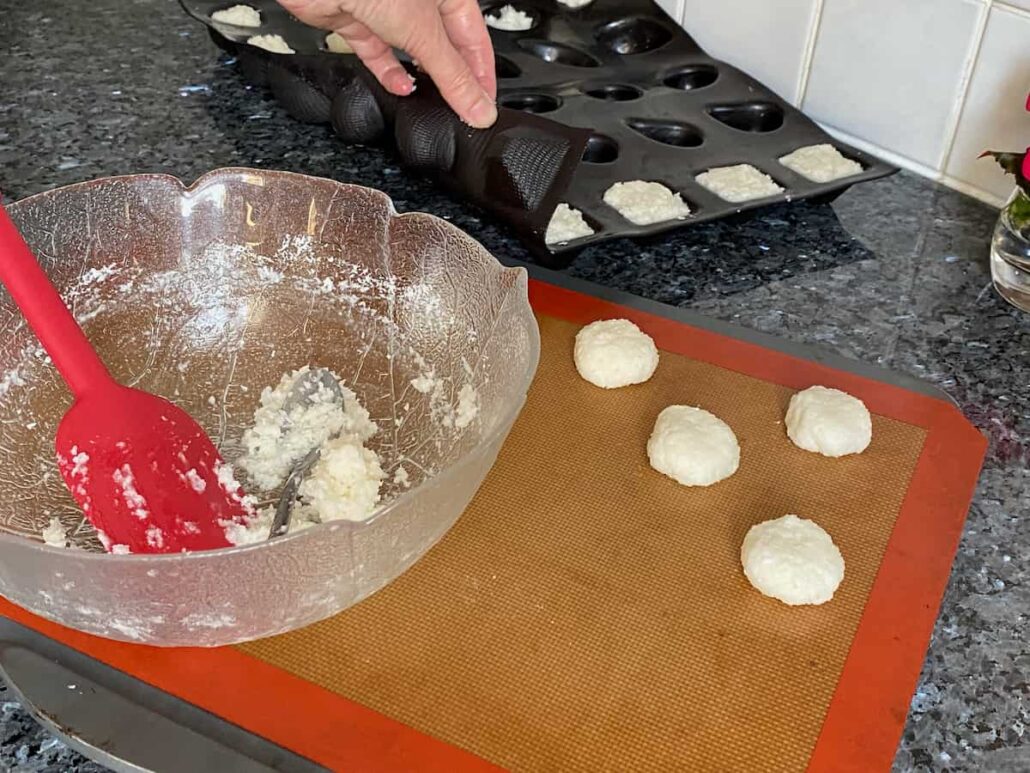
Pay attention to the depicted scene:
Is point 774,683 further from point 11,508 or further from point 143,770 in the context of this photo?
point 11,508

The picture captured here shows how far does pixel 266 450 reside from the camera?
802 mm

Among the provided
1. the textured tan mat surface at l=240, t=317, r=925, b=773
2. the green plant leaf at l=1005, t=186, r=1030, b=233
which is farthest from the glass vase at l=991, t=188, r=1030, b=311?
the textured tan mat surface at l=240, t=317, r=925, b=773

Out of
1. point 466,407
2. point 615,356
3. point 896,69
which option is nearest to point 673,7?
point 896,69

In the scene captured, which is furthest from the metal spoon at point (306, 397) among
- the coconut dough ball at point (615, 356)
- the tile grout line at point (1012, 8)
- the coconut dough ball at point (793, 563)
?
the tile grout line at point (1012, 8)

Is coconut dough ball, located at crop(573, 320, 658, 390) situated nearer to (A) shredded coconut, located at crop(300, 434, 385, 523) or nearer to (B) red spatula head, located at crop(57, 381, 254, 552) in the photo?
(A) shredded coconut, located at crop(300, 434, 385, 523)

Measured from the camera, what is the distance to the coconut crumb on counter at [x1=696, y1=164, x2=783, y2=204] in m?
1.05

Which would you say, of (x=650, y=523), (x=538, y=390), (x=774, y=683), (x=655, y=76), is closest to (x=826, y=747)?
(x=774, y=683)

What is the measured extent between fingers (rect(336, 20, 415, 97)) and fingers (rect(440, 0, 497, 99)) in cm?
8

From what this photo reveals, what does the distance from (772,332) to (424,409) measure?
36cm

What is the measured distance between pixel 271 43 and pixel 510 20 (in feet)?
1.00

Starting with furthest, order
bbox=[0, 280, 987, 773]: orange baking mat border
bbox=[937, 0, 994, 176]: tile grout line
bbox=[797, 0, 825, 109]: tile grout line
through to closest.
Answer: bbox=[797, 0, 825, 109]: tile grout line, bbox=[937, 0, 994, 176]: tile grout line, bbox=[0, 280, 987, 773]: orange baking mat border

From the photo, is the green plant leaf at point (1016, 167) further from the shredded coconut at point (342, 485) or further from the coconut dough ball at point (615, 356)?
the shredded coconut at point (342, 485)

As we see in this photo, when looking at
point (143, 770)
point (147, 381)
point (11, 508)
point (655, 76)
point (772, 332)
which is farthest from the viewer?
point (655, 76)

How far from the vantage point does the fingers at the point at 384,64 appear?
1023 millimetres
